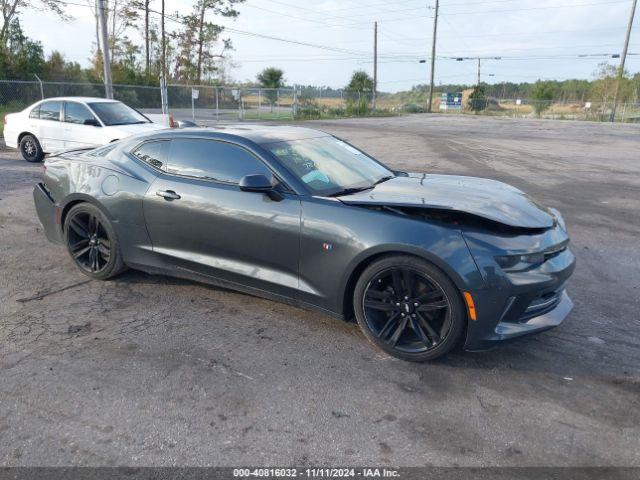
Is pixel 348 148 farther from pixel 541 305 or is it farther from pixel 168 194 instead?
pixel 541 305

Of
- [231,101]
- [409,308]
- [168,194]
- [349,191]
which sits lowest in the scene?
[409,308]

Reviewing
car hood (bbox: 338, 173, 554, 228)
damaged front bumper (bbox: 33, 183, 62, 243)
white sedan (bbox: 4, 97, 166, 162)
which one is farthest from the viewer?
white sedan (bbox: 4, 97, 166, 162)

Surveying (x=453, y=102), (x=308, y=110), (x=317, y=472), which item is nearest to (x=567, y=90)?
(x=453, y=102)

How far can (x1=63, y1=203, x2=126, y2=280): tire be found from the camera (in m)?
4.74

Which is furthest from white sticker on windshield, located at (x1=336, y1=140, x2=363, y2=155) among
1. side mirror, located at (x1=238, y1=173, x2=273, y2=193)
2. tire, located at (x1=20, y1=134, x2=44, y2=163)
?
tire, located at (x1=20, y1=134, x2=44, y2=163)

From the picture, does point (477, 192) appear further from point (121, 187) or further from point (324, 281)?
point (121, 187)

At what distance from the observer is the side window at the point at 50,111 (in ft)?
38.2

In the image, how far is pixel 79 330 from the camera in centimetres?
395

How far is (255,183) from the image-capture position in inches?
147

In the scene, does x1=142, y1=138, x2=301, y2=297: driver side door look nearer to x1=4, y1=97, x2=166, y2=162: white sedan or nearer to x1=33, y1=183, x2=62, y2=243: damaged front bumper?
x1=33, y1=183, x2=62, y2=243: damaged front bumper

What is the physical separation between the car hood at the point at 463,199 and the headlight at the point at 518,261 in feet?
0.80

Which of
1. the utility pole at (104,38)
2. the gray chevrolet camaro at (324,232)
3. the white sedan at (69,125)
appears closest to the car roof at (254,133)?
the gray chevrolet camaro at (324,232)

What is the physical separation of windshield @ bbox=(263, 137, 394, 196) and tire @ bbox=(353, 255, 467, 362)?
82 cm

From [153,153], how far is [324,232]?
6.34 feet
